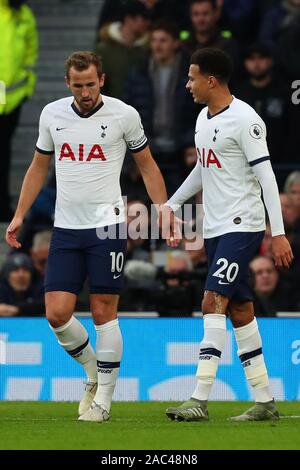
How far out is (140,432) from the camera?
744 centimetres

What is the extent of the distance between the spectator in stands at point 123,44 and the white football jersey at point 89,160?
632 cm

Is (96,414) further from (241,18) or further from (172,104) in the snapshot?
(241,18)

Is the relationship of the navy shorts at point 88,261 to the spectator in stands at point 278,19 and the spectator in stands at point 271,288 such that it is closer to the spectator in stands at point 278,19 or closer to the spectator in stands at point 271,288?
the spectator in stands at point 271,288

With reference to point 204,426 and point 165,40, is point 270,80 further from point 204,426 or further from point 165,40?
point 204,426

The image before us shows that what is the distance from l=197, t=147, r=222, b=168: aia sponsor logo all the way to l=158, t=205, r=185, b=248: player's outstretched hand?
18.0 inches

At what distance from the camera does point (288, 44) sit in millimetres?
14656

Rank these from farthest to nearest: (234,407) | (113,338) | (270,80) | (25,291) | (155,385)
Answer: (270,80), (25,291), (155,385), (234,407), (113,338)

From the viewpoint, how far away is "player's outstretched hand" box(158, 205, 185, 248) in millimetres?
8531

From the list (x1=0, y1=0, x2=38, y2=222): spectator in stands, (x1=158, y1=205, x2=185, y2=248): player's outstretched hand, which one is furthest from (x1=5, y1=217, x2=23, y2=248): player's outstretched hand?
(x1=0, y1=0, x2=38, y2=222): spectator in stands

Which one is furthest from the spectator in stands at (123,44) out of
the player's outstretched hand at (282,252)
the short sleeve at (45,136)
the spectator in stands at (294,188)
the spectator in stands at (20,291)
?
the player's outstretched hand at (282,252)

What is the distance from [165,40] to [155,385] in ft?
15.1

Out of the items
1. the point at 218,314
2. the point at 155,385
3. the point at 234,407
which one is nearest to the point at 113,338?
the point at 218,314

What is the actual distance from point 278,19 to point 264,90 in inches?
56.8

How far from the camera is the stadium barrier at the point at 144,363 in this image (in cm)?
1111
